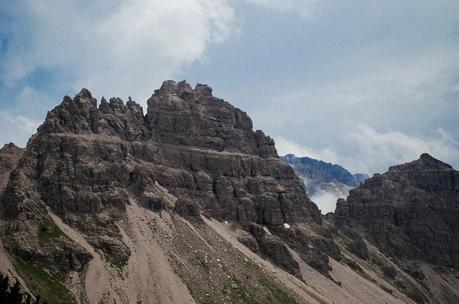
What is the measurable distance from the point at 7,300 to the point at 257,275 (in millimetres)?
109969

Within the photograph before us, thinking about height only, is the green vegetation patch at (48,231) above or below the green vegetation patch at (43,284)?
above

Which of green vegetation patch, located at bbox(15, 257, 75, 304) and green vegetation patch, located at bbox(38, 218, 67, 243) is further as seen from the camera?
green vegetation patch, located at bbox(38, 218, 67, 243)

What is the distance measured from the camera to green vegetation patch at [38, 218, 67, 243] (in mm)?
170875

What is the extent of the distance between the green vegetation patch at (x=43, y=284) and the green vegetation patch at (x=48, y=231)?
11.3 meters

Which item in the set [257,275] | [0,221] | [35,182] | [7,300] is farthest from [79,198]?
[7,300]

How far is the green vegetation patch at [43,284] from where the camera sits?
486 ft

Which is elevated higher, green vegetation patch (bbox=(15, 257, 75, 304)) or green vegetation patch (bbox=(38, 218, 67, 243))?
green vegetation patch (bbox=(38, 218, 67, 243))

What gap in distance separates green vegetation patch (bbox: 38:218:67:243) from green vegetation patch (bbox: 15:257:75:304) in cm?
1132

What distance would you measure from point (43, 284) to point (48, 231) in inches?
991

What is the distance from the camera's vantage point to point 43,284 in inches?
6038

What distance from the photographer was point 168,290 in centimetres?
16838

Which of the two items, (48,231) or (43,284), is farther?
(48,231)

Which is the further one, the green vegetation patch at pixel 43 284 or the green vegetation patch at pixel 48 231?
the green vegetation patch at pixel 48 231

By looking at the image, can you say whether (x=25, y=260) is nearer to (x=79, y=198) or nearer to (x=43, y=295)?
(x=43, y=295)
